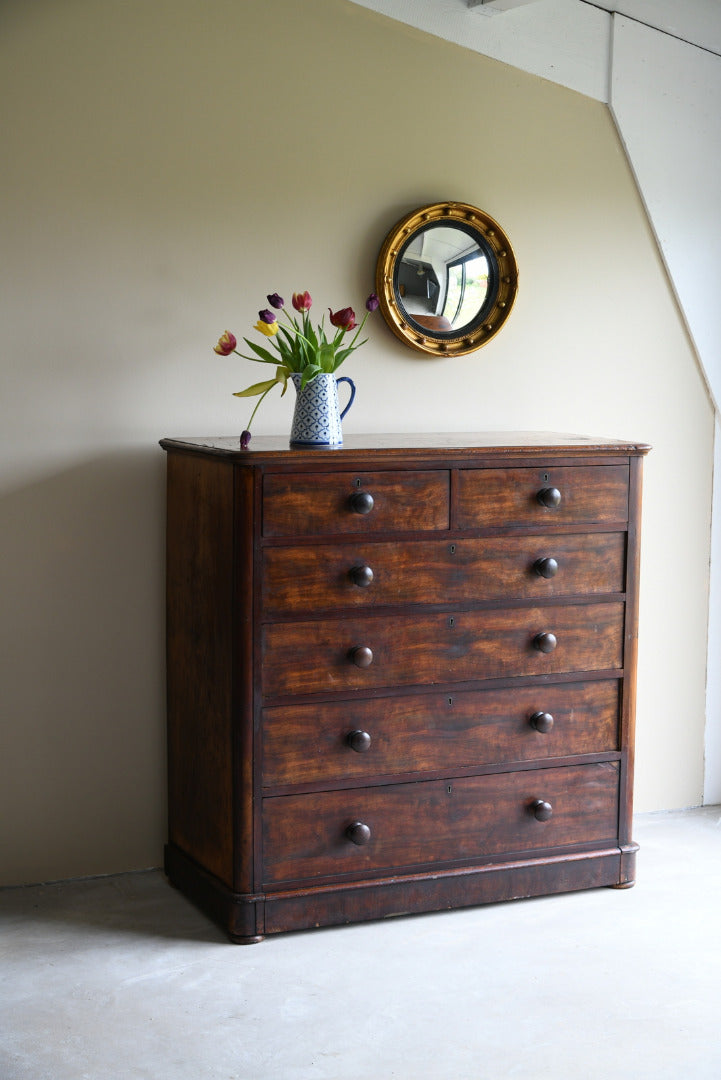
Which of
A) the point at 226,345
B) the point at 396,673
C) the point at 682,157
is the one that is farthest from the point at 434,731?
the point at 682,157

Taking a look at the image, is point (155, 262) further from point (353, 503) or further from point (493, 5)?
point (493, 5)

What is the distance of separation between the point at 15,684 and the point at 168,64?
163 cm

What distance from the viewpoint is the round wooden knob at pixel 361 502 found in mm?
2828

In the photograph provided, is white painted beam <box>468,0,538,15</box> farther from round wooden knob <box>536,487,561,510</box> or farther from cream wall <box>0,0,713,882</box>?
round wooden knob <box>536,487,561,510</box>

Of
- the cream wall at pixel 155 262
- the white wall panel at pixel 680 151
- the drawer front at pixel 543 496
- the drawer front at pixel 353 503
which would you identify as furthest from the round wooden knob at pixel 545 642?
the white wall panel at pixel 680 151

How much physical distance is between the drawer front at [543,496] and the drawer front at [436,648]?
0.23 metres

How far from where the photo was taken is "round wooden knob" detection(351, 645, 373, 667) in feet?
9.45

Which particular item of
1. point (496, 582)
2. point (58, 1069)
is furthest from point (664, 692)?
point (58, 1069)

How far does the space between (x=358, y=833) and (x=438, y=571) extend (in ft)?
2.14

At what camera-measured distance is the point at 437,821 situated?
3016mm

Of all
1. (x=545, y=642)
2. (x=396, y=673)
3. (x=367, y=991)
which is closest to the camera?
(x=367, y=991)

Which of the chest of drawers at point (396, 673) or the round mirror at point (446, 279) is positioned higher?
the round mirror at point (446, 279)

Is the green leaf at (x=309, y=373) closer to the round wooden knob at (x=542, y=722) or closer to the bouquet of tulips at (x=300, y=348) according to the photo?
the bouquet of tulips at (x=300, y=348)

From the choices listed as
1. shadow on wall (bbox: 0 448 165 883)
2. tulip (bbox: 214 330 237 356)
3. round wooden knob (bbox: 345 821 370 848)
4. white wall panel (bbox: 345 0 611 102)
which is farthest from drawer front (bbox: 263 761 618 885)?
white wall panel (bbox: 345 0 611 102)
